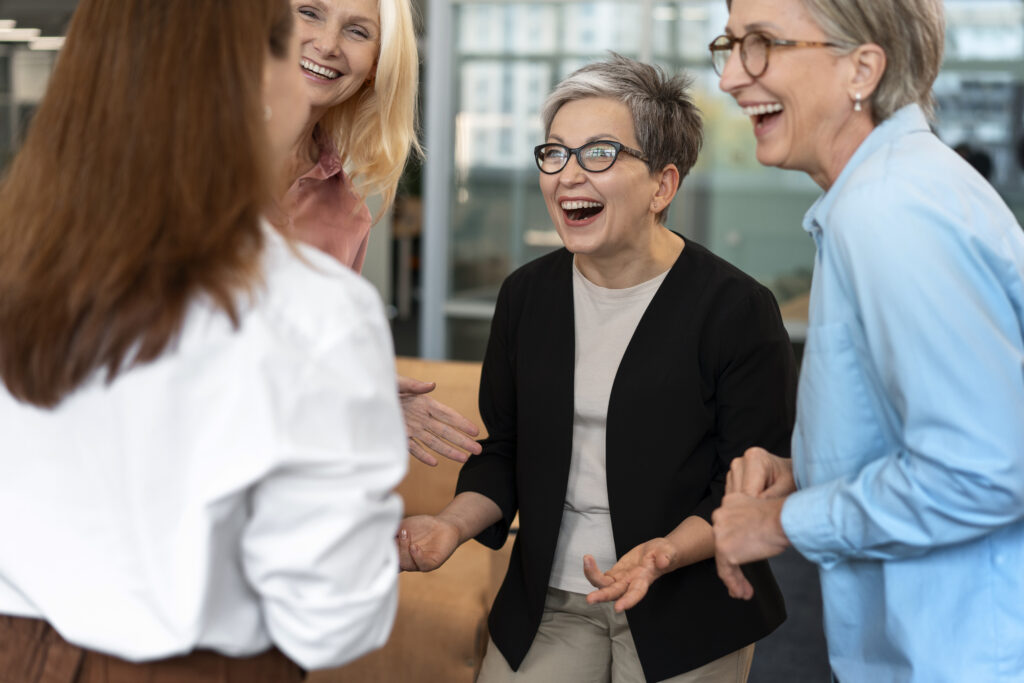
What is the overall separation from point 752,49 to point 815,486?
23.5 inches

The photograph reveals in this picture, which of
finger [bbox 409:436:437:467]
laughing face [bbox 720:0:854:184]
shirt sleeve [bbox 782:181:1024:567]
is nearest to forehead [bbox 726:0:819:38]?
laughing face [bbox 720:0:854:184]

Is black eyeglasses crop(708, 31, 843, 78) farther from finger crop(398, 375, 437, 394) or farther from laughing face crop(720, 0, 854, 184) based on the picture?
finger crop(398, 375, 437, 394)

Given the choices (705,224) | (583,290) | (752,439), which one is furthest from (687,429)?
(705,224)

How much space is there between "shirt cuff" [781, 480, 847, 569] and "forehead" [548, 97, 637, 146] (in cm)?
84

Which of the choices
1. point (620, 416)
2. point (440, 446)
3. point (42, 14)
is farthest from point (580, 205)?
point (42, 14)

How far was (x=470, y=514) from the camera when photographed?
6.18 feet

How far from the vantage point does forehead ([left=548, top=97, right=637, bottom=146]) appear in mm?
1890

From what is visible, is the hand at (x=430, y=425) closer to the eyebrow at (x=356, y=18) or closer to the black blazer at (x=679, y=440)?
the black blazer at (x=679, y=440)

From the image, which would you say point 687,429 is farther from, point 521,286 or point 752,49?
point 752,49

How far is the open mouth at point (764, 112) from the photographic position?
4.59 ft

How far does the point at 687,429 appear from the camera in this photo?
5.87ft

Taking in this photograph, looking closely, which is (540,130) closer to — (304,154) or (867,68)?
(304,154)

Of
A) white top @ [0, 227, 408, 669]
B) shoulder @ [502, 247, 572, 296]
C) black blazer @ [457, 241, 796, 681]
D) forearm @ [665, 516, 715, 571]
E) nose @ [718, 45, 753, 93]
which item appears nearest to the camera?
white top @ [0, 227, 408, 669]

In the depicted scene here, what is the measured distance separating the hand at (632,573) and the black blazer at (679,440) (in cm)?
13
